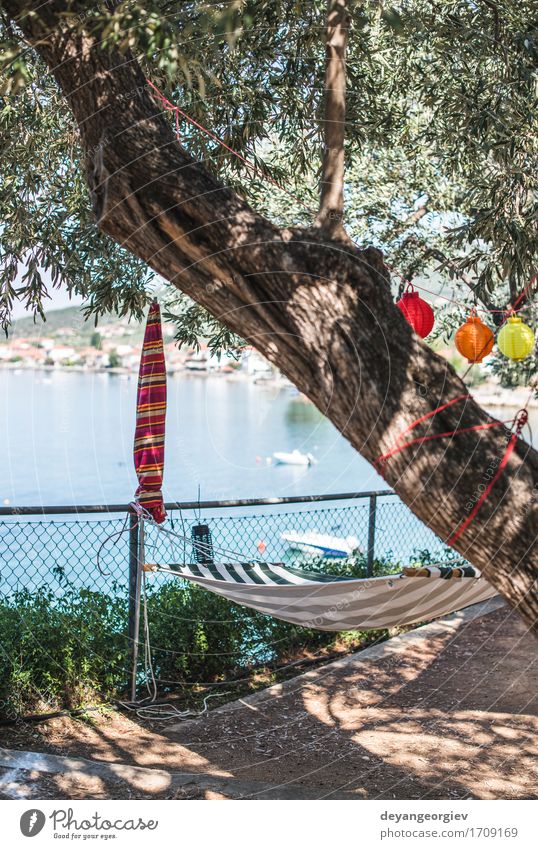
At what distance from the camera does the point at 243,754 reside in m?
3.52

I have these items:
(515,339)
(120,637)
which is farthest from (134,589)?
(515,339)

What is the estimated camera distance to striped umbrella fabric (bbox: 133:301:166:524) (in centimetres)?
388

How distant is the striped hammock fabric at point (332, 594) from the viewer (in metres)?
3.84

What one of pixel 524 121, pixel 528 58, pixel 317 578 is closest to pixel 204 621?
pixel 317 578

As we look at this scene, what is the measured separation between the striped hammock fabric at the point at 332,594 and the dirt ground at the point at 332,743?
16.8 inches

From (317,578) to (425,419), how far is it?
2225mm

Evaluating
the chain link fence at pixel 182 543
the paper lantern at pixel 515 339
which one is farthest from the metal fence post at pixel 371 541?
the paper lantern at pixel 515 339

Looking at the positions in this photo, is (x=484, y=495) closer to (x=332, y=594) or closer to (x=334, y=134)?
(x=334, y=134)

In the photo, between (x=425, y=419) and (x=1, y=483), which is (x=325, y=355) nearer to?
(x=425, y=419)

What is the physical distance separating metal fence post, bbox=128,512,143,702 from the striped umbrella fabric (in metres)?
0.19

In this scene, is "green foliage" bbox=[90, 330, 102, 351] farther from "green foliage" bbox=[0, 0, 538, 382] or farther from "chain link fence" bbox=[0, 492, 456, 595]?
"chain link fence" bbox=[0, 492, 456, 595]
